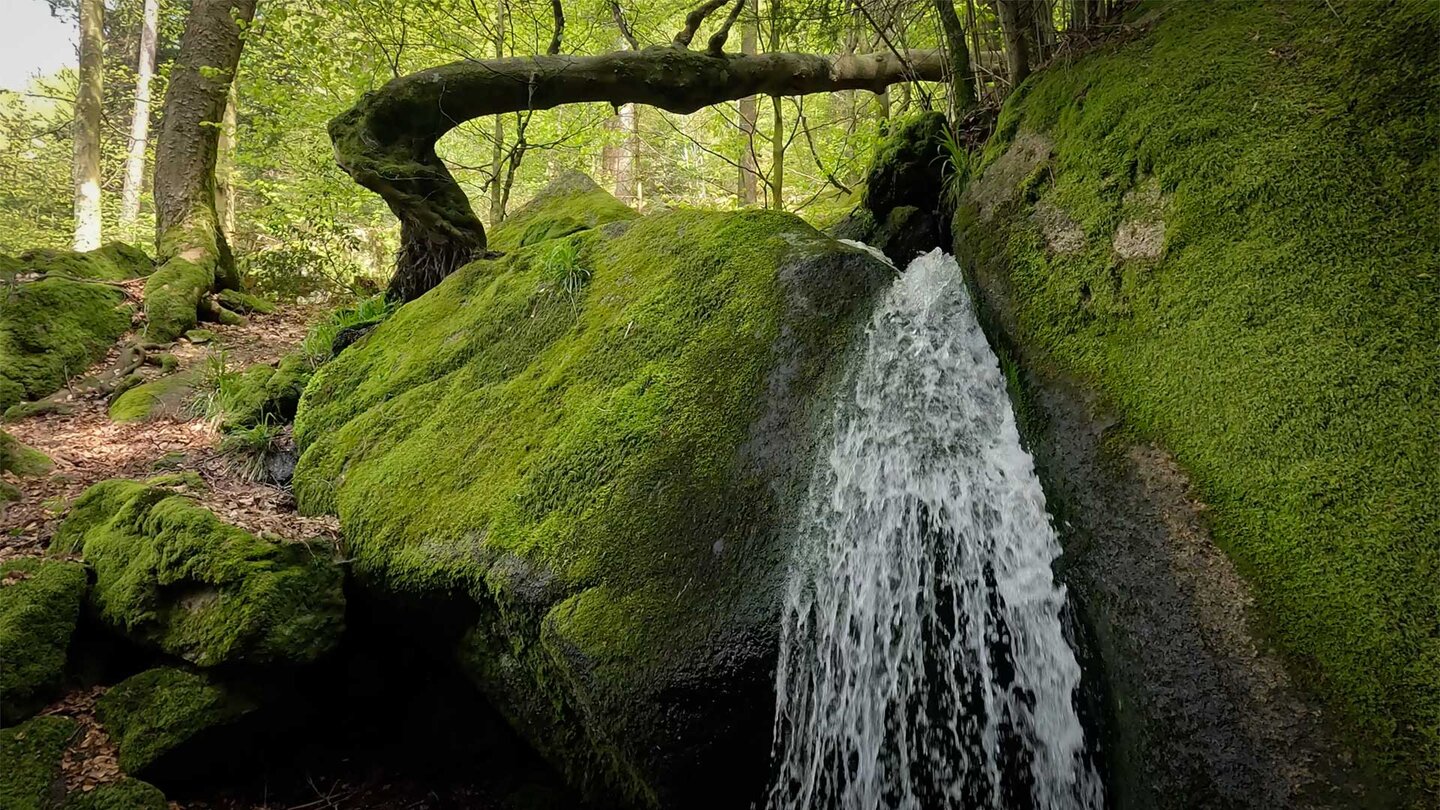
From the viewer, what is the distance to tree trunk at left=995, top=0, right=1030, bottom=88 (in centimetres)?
347

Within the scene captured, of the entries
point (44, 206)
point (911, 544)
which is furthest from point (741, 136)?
point (44, 206)

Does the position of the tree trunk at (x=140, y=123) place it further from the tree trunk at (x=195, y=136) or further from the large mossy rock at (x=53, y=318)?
the large mossy rock at (x=53, y=318)

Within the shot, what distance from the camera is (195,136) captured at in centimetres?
796

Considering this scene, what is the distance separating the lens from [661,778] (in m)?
2.19

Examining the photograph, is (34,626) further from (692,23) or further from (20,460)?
(692,23)

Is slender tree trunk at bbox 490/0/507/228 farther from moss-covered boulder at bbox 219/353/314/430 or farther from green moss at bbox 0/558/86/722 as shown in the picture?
green moss at bbox 0/558/86/722

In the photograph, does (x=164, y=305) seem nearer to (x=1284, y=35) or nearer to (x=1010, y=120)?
(x=1010, y=120)

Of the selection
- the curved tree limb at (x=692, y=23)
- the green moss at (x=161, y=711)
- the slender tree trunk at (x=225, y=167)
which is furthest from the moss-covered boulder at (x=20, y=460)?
the curved tree limb at (x=692, y=23)

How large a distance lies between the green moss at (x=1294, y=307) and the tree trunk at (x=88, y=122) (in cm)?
1382

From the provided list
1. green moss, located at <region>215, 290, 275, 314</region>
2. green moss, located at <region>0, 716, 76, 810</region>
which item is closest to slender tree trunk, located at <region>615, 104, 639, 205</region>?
green moss, located at <region>215, 290, 275, 314</region>

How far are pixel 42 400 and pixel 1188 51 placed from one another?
835cm


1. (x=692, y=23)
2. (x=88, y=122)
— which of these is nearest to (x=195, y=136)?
(x=88, y=122)

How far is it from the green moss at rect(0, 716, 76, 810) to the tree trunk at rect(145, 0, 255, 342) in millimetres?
6489

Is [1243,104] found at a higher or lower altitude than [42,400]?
higher
